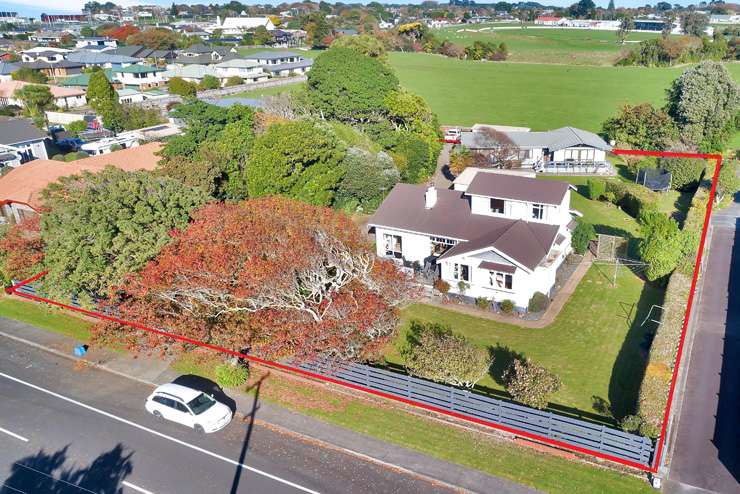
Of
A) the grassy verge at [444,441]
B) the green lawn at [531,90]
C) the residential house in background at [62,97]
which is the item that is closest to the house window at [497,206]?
the grassy verge at [444,441]

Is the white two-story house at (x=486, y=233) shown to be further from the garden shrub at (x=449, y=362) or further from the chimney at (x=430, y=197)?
the garden shrub at (x=449, y=362)

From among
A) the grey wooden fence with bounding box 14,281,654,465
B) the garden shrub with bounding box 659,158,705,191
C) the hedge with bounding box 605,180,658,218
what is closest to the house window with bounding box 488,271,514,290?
the grey wooden fence with bounding box 14,281,654,465

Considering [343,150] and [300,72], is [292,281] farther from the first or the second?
[300,72]

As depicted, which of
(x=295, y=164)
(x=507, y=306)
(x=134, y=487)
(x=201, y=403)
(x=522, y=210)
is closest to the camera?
(x=134, y=487)

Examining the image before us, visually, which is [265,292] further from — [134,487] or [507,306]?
[507,306]

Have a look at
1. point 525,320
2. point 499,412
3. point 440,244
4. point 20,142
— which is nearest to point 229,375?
point 499,412
